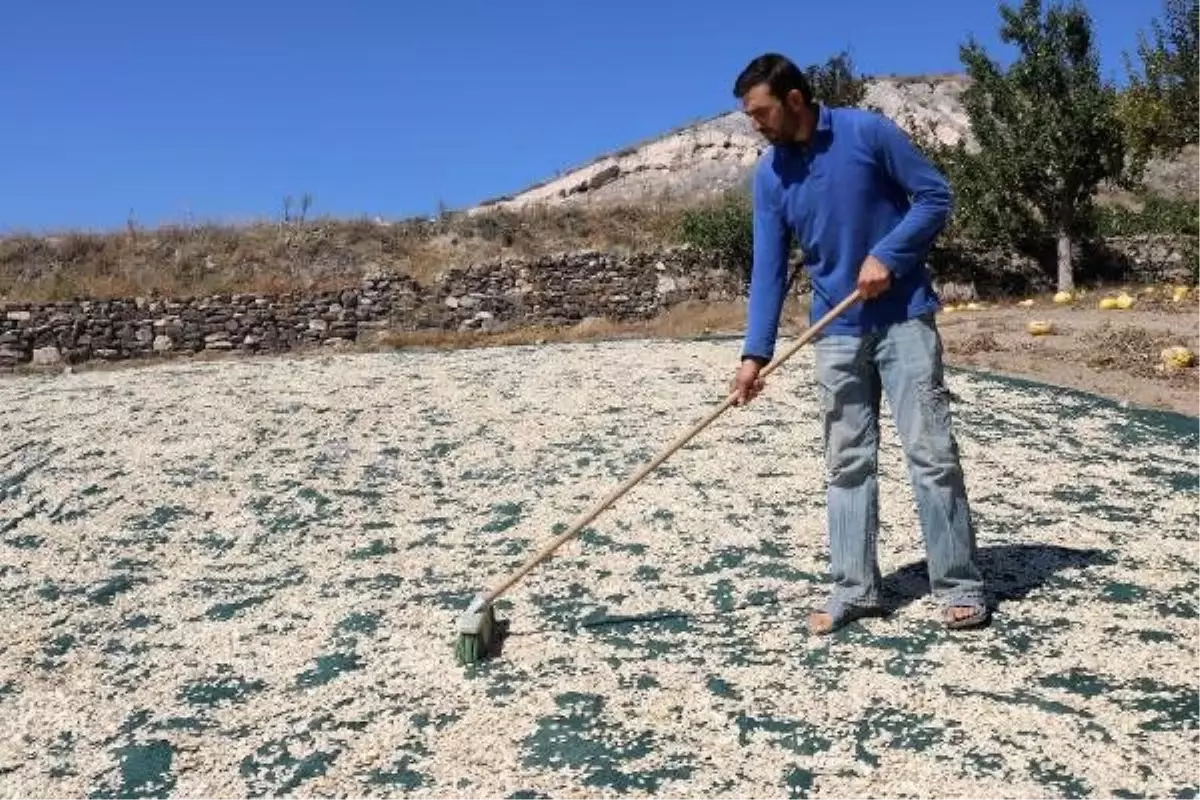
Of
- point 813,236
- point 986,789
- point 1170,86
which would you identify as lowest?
point 986,789

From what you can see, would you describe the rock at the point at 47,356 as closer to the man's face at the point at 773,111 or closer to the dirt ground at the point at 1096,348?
the dirt ground at the point at 1096,348

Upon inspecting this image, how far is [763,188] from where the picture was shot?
290 centimetres

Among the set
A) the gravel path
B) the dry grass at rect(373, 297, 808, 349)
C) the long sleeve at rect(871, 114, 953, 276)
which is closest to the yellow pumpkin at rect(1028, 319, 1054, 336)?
the gravel path

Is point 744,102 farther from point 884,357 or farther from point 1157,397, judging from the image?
point 1157,397

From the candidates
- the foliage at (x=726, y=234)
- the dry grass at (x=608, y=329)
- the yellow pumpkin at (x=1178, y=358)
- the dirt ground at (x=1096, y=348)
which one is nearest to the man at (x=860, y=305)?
the dirt ground at (x=1096, y=348)

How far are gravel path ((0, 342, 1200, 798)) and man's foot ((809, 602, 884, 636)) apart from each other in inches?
2.4

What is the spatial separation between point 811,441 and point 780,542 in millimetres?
1545

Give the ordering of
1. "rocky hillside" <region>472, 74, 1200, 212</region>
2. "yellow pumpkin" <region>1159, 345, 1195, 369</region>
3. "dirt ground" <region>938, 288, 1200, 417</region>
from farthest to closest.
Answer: "rocky hillside" <region>472, 74, 1200, 212</region> → "yellow pumpkin" <region>1159, 345, 1195, 369</region> → "dirt ground" <region>938, 288, 1200, 417</region>

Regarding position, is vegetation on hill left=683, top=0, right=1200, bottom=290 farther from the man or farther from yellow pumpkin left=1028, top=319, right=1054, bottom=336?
the man

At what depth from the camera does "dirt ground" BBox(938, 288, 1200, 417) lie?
6.54 m

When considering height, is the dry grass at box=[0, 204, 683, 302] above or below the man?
above

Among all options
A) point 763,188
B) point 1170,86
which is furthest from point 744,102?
point 1170,86

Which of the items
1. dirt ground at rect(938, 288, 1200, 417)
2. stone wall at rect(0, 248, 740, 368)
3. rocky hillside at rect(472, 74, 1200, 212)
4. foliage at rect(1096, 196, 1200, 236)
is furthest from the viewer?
rocky hillside at rect(472, 74, 1200, 212)

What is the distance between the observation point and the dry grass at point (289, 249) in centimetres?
1542
